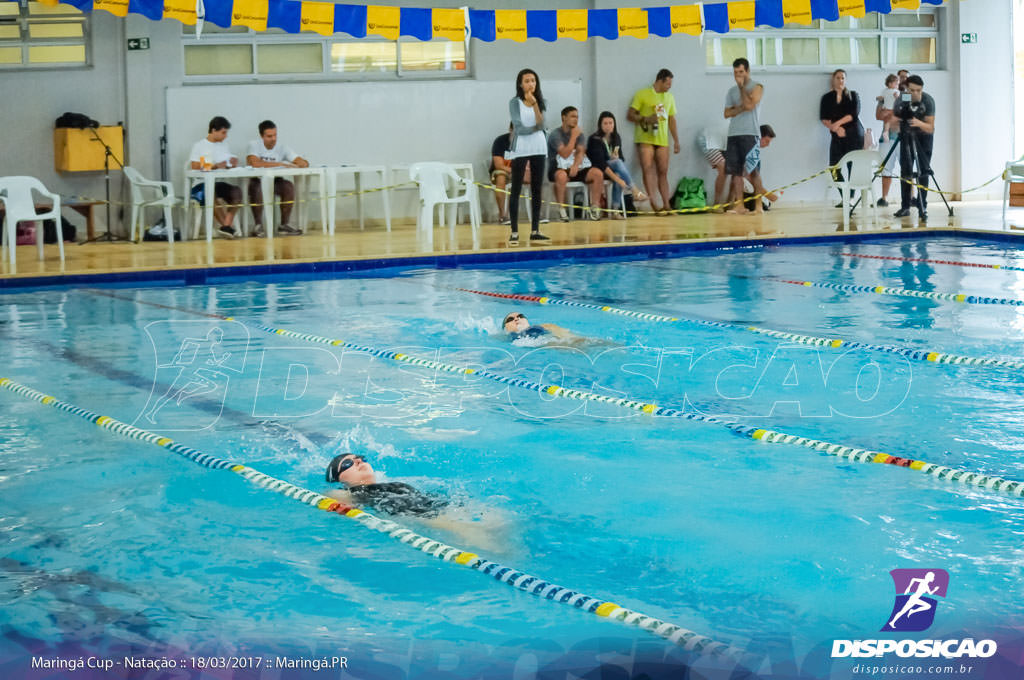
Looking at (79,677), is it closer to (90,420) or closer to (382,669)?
(382,669)

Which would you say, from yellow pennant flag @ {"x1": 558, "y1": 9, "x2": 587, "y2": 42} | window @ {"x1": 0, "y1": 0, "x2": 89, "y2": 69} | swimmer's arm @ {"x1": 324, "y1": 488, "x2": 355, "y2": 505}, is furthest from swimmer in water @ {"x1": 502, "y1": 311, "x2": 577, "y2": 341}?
window @ {"x1": 0, "y1": 0, "x2": 89, "y2": 69}

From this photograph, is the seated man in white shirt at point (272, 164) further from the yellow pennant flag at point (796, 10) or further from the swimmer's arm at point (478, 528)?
the swimmer's arm at point (478, 528)

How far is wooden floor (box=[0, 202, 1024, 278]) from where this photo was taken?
10.6 metres

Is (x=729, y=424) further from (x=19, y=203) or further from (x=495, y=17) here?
(x=495, y=17)

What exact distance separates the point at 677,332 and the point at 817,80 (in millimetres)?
10461

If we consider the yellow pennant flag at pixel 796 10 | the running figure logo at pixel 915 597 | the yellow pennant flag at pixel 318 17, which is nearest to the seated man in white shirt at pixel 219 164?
the yellow pennant flag at pixel 318 17

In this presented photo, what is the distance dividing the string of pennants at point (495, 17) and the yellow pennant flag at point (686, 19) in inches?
0.4

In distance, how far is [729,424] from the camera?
16.9 feet

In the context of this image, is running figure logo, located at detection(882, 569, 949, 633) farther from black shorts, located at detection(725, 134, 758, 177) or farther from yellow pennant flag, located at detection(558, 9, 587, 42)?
black shorts, located at detection(725, 134, 758, 177)

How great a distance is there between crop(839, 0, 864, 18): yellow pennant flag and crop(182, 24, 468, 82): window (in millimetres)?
4420

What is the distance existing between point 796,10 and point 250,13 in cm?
579

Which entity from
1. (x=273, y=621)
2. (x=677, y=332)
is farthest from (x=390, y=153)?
(x=273, y=621)

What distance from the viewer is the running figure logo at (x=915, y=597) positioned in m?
3.12

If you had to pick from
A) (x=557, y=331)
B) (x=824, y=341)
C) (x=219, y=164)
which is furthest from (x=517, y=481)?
(x=219, y=164)
